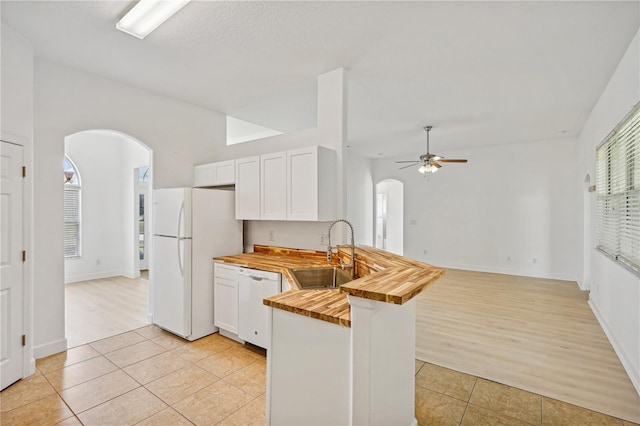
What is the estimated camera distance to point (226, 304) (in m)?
3.45

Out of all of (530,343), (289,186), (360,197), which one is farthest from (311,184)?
(360,197)

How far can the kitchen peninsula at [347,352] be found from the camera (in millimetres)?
1459

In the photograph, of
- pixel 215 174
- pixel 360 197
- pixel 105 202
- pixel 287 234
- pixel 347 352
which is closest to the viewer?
pixel 347 352

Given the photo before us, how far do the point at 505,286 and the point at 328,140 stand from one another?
4.69 metres

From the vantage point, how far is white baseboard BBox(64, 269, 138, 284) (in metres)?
6.04

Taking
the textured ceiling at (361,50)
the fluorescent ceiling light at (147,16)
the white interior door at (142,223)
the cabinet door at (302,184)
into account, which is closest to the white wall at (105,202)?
the white interior door at (142,223)

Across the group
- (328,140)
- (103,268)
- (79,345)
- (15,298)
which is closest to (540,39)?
(328,140)

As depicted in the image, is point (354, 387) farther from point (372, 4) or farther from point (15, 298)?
point (15, 298)

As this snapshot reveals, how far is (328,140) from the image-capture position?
3.46m

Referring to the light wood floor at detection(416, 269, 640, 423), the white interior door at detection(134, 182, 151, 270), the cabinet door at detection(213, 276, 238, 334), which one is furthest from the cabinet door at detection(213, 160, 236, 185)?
the white interior door at detection(134, 182, 151, 270)

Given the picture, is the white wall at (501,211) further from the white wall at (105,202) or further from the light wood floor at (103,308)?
the white wall at (105,202)

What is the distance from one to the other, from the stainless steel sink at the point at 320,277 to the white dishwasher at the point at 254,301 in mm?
238

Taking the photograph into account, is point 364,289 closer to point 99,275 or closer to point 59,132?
point 59,132

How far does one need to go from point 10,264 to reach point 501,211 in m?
8.08
